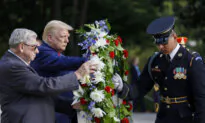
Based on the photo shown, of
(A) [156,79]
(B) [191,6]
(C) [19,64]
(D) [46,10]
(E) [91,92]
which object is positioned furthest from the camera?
(D) [46,10]

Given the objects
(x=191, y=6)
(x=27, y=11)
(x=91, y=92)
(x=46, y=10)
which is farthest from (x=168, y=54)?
(x=46, y=10)

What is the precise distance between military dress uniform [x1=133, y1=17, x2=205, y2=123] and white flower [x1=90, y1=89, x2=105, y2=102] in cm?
75

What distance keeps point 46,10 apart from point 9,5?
2009 millimetres

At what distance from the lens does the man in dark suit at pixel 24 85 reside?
4379 millimetres

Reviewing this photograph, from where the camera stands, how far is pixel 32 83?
4.36 metres

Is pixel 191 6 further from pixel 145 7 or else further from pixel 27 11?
pixel 27 11

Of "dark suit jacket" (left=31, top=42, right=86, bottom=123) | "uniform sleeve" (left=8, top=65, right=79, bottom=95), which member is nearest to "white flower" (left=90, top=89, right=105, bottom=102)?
"dark suit jacket" (left=31, top=42, right=86, bottom=123)

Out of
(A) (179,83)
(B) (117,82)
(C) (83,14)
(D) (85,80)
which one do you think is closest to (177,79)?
(A) (179,83)

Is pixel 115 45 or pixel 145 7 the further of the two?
pixel 145 7

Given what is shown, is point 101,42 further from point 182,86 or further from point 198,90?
point 198,90

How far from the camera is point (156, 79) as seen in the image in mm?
5449

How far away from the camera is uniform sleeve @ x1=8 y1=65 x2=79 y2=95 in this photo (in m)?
4.36

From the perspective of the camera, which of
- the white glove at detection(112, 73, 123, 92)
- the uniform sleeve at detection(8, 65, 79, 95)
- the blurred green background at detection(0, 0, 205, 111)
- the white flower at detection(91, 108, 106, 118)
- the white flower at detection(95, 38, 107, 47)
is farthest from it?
the blurred green background at detection(0, 0, 205, 111)

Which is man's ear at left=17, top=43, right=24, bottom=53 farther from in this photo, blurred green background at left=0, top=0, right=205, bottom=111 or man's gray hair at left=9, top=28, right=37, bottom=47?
blurred green background at left=0, top=0, right=205, bottom=111
